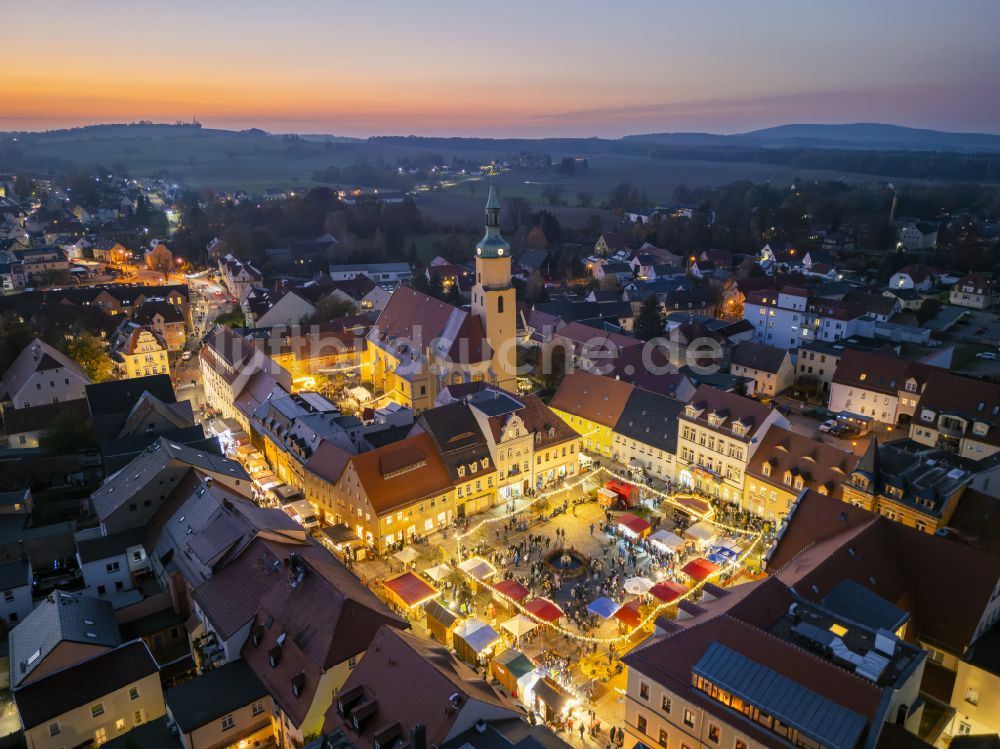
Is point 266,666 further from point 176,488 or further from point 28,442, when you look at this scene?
point 28,442

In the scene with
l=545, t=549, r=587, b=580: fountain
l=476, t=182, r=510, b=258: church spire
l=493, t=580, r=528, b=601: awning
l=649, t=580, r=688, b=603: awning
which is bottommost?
l=545, t=549, r=587, b=580: fountain

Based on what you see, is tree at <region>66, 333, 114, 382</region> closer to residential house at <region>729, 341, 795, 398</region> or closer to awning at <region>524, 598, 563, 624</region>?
awning at <region>524, 598, 563, 624</region>

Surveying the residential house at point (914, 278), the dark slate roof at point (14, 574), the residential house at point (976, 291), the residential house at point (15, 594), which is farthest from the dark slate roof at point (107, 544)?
the residential house at point (976, 291)

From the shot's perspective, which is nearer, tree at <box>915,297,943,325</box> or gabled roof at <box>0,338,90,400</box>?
gabled roof at <box>0,338,90,400</box>

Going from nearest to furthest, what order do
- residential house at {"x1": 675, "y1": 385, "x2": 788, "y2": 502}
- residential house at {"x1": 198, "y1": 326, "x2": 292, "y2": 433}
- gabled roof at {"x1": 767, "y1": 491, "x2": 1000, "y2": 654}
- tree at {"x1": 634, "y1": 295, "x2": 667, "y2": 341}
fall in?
gabled roof at {"x1": 767, "y1": 491, "x2": 1000, "y2": 654} < residential house at {"x1": 675, "y1": 385, "x2": 788, "y2": 502} < residential house at {"x1": 198, "y1": 326, "x2": 292, "y2": 433} < tree at {"x1": 634, "y1": 295, "x2": 667, "y2": 341}

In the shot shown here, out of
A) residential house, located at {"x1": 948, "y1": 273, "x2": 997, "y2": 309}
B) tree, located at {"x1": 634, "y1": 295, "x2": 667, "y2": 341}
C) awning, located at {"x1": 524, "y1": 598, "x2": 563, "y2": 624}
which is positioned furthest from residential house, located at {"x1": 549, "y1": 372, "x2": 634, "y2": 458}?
residential house, located at {"x1": 948, "y1": 273, "x2": 997, "y2": 309}

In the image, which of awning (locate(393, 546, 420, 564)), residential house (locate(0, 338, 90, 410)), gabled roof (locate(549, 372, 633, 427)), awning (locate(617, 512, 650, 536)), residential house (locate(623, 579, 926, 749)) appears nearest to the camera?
residential house (locate(623, 579, 926, 749))
